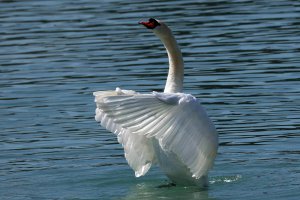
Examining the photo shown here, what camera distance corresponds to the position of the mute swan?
34.3 ft

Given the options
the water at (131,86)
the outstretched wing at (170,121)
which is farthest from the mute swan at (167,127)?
the water at (131,86)

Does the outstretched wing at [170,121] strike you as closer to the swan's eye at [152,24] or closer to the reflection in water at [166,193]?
the reflection in water at [166,193]

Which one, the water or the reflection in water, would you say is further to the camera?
the water

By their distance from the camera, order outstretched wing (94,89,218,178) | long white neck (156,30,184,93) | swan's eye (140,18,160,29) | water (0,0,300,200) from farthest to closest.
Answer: water (0,0,300,200)
swan's eye (140,18,160,29)
long white neck (156,30,184,93)
outstretched wing (94,89,218,178)

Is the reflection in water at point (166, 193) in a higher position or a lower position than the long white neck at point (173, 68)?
lower

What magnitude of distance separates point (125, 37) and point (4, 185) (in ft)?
33.0

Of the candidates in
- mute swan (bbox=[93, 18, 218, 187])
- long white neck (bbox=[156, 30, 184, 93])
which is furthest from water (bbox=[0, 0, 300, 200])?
long white neck (bbox=[156, 30, 184, 93])

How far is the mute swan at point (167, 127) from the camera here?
10469 mm

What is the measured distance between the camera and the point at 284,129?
1437 cm

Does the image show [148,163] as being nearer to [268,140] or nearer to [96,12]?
[268,140]

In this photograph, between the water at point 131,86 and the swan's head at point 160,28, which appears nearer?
the swan's head at point 160,28

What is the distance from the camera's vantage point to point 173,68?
38.5 feet


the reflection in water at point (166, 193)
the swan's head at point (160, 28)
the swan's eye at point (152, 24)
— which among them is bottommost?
the reflection in water at point (166, 193)

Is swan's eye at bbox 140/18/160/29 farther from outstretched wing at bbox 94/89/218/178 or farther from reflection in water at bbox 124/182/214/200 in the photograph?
reflection in water at bbox 124/182/214/200
